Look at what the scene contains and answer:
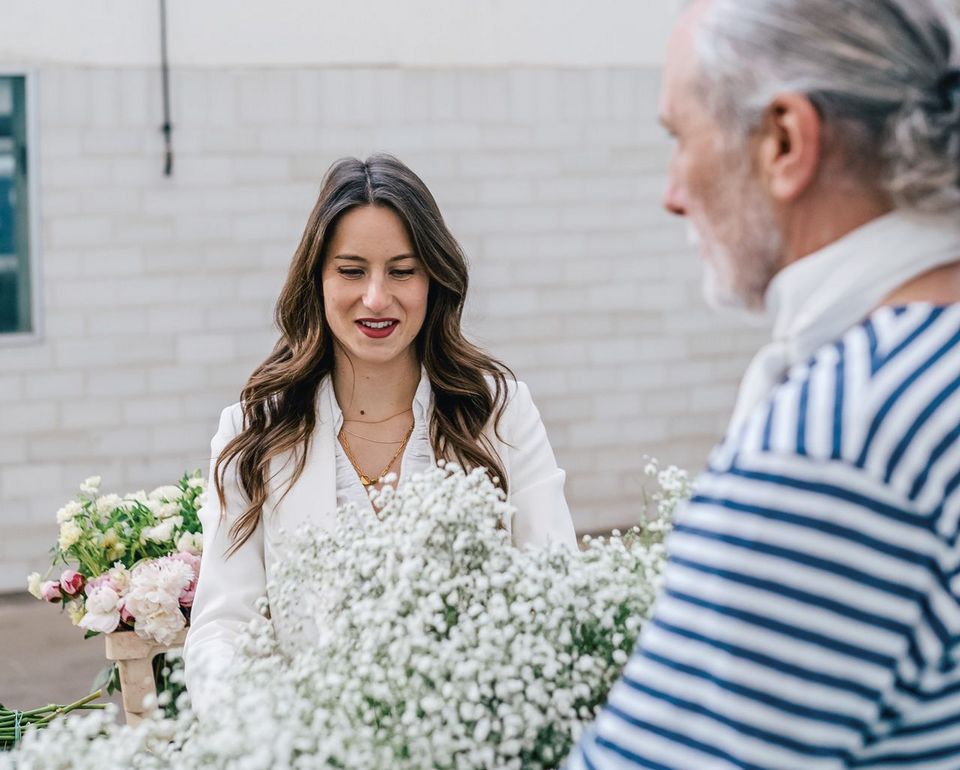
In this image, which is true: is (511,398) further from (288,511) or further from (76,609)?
(76,609)

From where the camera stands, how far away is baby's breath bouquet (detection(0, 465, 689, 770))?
118cm

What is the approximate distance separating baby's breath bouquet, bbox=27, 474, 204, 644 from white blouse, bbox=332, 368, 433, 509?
0.34m

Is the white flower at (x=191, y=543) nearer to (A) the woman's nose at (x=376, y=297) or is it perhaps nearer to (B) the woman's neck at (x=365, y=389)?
(B) the woman's neck at (x=365, y=389)

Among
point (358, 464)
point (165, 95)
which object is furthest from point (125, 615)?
point (165, 95)

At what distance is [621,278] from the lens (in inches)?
296

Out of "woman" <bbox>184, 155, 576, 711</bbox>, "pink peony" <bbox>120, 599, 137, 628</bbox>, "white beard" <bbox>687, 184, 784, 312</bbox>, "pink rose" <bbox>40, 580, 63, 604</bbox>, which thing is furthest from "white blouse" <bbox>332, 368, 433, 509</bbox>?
"white beard" <bbox>687, 184, 784, 312</bbox>

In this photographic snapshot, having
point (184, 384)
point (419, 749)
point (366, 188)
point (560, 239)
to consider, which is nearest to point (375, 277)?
point (366, 188)

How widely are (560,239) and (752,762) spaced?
258 inches

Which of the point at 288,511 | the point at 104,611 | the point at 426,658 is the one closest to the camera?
the point at 426,658

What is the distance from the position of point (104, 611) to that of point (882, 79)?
2.04 meters

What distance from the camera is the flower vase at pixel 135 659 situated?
8.54 ft

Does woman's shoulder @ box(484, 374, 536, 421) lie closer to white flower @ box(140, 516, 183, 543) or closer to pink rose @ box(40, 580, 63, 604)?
white flower @ box(140, 516, 183, 543)

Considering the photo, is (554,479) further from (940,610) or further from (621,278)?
(621,278)

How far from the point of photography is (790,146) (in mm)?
966
